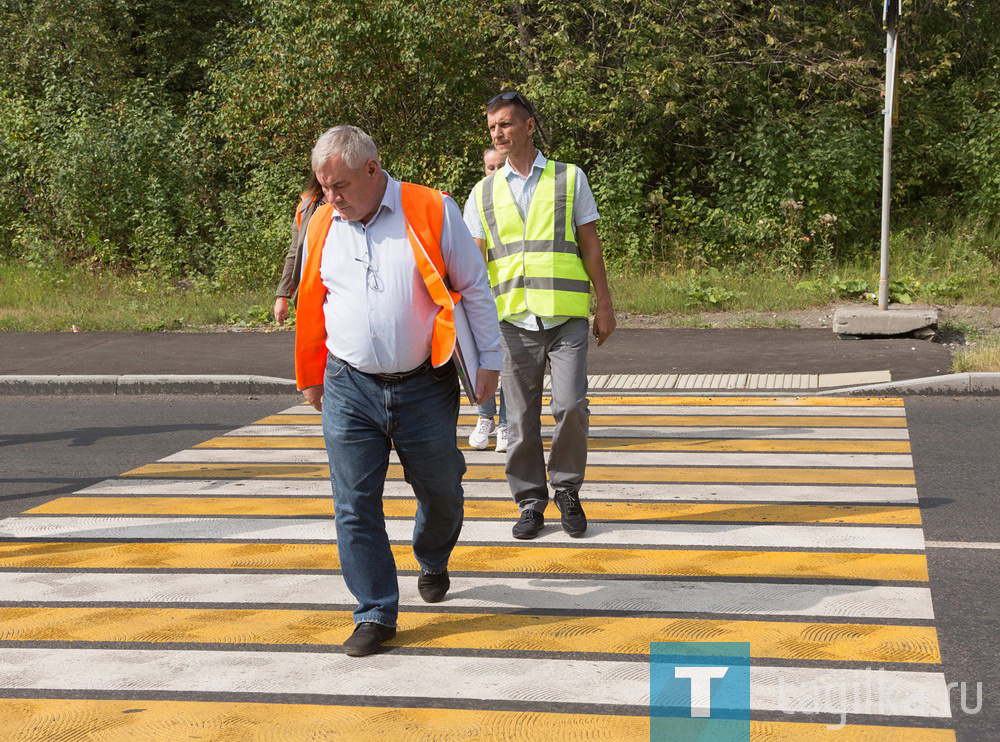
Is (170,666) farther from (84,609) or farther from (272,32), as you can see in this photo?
(272,32)

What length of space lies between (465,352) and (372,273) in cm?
46

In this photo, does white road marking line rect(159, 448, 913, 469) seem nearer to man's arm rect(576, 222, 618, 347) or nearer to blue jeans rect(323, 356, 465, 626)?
man's arm rect(576, 222, 618, 347)

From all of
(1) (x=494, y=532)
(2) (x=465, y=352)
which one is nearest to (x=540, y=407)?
(1) (x=494, y=532)

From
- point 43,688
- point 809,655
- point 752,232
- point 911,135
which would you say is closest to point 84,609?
point 43,688

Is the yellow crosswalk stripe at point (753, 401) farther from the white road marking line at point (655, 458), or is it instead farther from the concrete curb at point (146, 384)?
the concrete curb at point (146, 384)

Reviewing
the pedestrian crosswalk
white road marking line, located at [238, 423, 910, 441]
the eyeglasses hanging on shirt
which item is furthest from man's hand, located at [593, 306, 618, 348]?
white road marking line, located at [238, 423, 910, 441]

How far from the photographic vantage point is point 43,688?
13.5 feet

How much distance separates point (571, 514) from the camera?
573cm

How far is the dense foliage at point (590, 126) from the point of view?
16844 mm

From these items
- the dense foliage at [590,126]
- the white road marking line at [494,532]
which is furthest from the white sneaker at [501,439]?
the dense foliage at [590,126]

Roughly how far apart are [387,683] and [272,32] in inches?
582

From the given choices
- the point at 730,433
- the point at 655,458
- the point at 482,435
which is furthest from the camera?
the point at 730,433

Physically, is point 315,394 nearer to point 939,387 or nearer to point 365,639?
point 365,639

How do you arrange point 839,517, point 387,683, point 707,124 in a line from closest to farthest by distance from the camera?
point 387,683
point 839,517
point 707,124
